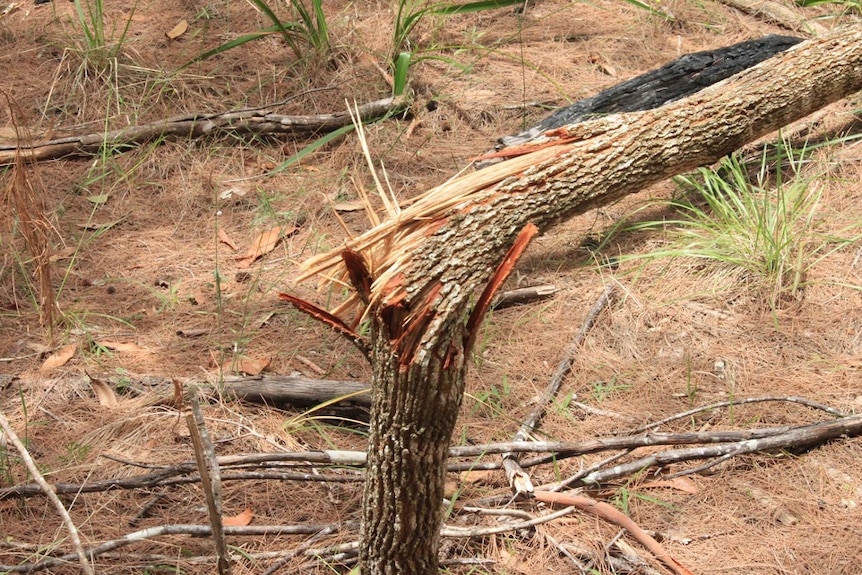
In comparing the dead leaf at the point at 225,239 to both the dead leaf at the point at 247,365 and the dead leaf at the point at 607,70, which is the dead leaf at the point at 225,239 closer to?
the dead leaf at the point at 247,365

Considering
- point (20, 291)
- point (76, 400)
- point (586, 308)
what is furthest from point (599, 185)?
point (20, 291)

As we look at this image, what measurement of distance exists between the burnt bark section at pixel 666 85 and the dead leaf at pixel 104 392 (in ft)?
6.68

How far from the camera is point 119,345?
3.19m

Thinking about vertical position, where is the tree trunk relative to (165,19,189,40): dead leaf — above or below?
below

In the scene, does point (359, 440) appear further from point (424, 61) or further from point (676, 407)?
point (424, 61)

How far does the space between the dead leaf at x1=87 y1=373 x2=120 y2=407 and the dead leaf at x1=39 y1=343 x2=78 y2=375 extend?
225 millimetres

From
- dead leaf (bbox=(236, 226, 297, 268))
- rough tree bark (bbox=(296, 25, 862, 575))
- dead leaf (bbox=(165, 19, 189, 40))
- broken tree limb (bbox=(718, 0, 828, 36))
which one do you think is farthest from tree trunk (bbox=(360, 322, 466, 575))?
broken tree limb (bbox=(718, 0, 828, 36))

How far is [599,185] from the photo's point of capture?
303cm

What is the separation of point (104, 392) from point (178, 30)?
2606 mm

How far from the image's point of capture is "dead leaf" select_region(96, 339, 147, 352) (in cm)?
317

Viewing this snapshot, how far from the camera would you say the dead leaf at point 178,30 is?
187 inches

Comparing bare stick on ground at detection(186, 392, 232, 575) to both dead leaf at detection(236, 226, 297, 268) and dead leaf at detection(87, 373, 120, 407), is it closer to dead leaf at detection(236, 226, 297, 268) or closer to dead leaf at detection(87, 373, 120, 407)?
dead leaf at detection(87, 373, 120, 407)

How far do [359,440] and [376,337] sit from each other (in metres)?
1.08

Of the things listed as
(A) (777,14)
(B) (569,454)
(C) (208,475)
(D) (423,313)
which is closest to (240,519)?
(C) (208,475)
